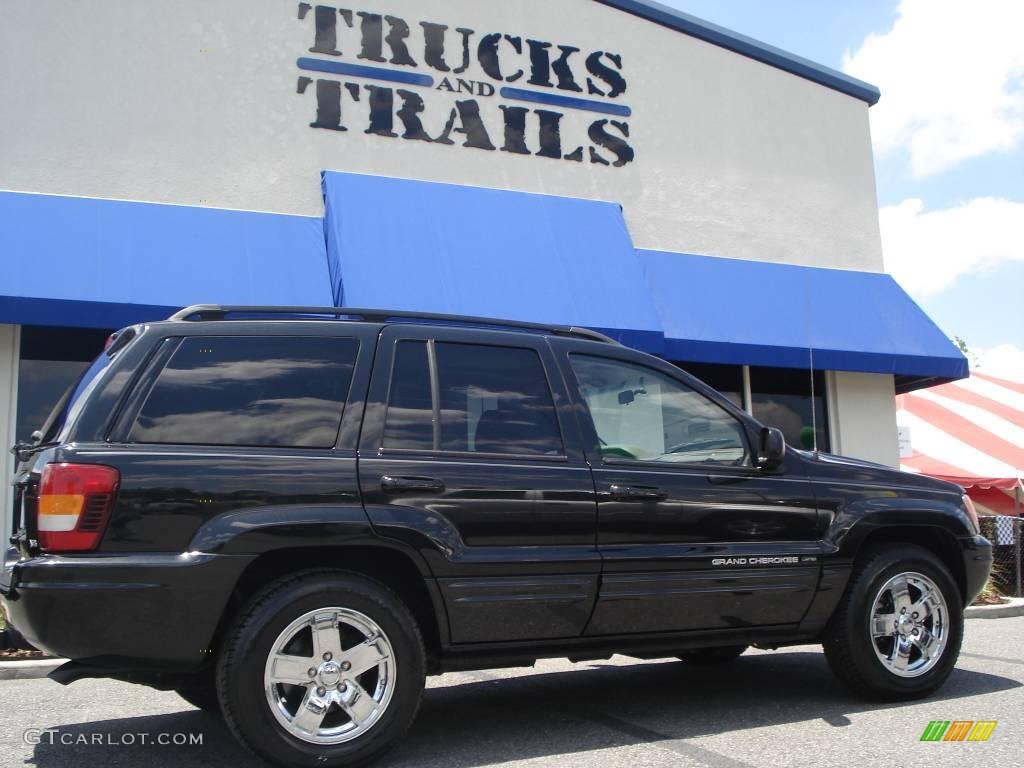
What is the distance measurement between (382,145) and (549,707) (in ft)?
28.7

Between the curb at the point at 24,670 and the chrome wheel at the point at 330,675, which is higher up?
the chrome wheel at the point at 330,675

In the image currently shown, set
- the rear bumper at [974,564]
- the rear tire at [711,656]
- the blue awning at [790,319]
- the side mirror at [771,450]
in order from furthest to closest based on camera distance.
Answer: the blue awning at [790,319]
the rear tire at [711,656]
the rear bumper at [974,564]
the side mirror at [771,450]

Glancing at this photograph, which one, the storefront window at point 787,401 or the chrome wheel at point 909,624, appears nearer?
the chrome wheel at point 909,624

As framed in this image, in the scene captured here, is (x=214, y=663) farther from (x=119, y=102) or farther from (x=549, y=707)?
(x=119, y=102)

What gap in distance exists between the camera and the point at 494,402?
4.68 metres

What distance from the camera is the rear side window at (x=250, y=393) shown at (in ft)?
13.3

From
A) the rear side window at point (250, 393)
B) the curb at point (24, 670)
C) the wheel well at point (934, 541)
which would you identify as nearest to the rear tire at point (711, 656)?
the wheel well at point (934, 541)

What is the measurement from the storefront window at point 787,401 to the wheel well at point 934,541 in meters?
8.06

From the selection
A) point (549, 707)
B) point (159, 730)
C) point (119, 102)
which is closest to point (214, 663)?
point (159, 730)

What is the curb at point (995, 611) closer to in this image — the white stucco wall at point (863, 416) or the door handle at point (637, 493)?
the white stucco wall at point (863, 416)

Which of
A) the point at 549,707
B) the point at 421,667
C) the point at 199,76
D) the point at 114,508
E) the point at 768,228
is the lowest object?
the point at 549,707

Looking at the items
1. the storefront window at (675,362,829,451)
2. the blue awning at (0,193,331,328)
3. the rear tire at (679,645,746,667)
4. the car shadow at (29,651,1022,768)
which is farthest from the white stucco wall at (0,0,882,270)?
the car shadow at (29,651,1022,768)

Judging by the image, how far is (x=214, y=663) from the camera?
4000 millimetres
